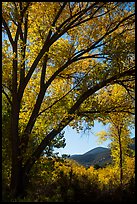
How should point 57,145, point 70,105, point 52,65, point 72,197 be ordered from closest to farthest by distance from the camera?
point 72,197
point 57,145
point 70,105
point 52,65

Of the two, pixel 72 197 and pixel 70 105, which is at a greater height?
pixel 70 105

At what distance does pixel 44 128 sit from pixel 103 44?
4295mm

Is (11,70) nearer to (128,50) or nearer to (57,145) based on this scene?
(57,145)

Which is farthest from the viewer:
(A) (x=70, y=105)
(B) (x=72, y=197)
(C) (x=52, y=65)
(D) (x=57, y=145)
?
(C) (x=52, y=65)

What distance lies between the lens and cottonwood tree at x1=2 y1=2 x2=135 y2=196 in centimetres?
1260

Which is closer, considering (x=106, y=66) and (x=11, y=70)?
(x=106, y=66)

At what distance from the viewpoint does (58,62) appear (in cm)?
1507

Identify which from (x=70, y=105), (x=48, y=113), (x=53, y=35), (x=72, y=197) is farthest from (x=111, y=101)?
(x=72, y=197)

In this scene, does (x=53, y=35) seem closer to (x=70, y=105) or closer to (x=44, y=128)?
(x=70, y=105)

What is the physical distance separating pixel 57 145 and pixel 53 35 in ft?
14.7

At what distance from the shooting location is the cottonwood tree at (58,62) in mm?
12602

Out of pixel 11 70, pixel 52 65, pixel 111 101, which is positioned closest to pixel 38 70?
pixel 52 65

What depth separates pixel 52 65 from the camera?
15727 mm

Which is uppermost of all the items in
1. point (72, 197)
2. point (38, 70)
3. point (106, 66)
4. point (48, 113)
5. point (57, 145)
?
point (38, 70)
